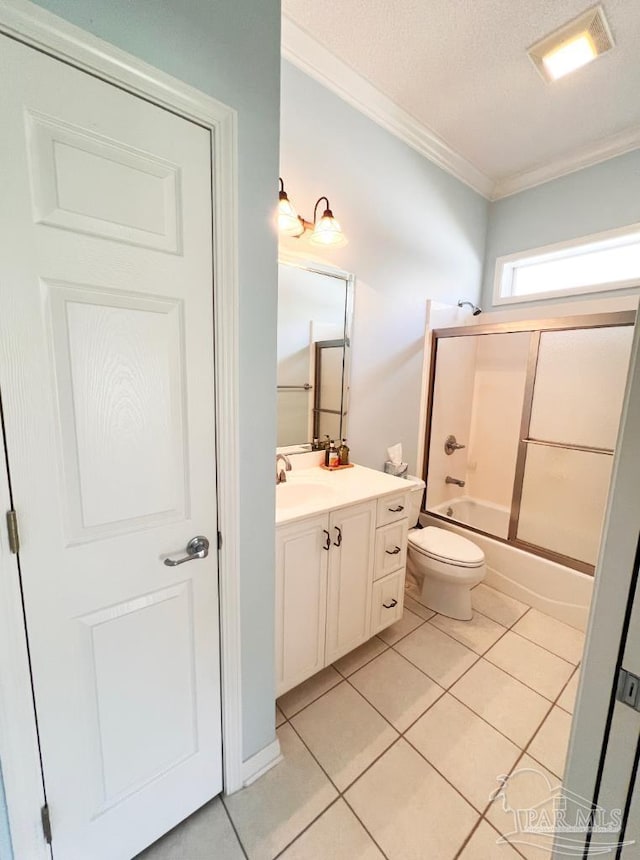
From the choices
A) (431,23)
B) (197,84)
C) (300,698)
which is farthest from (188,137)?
(300,698)

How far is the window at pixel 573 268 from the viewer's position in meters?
2.26

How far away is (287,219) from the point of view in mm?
1625

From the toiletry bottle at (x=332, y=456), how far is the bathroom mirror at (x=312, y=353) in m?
0.07

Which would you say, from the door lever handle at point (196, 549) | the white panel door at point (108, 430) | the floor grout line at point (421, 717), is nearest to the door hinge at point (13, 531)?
the white panel door at point (108, 430)

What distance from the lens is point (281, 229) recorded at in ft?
5.47

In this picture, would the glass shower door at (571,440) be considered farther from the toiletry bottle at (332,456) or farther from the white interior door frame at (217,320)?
the white interior door frame at (217,320)

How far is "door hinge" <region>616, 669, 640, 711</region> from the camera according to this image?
26.8 inches

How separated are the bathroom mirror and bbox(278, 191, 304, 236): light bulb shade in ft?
0.50

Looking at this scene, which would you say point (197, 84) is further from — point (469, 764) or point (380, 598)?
point (469, 764)

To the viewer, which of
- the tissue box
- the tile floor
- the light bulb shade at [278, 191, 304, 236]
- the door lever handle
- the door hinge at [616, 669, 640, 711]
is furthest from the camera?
the tissue box

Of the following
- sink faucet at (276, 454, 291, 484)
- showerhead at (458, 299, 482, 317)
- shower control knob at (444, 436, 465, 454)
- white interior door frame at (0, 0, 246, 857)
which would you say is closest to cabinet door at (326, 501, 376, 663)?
sink faucet at (276, 454, 291, 484)

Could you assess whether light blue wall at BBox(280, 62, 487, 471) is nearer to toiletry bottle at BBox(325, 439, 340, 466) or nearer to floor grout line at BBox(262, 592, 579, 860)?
toiletry bottle at BBox(325, 439, 340, 466)

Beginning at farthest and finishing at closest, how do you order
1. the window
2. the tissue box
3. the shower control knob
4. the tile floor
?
the shower control knob, the tissue box, the window, the tile floor

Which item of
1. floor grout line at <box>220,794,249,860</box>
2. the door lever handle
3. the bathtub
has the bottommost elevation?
floor grout line at <box>220,794,249,860</box>
